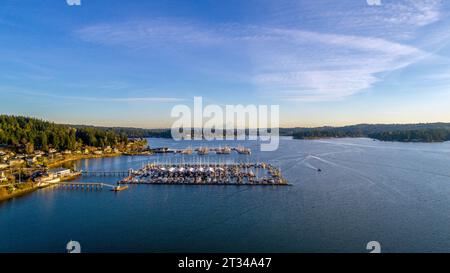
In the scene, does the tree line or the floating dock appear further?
the tree line

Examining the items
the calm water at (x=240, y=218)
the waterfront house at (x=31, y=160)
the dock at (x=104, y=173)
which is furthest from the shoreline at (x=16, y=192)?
the waterfront house at (x=31, y=160)

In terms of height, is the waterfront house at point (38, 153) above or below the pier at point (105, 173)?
above

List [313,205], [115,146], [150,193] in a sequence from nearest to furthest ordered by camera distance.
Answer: [313,205]
[150,193]
[115,146]

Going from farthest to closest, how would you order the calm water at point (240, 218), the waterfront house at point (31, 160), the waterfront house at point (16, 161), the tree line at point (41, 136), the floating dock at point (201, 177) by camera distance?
the tree line at point (41, 136)
the waterfront house at point (31, 160)
the waterfront house at point (16, 161)
the floating dock at point (201, 177)
the calm water at point (240, 218)

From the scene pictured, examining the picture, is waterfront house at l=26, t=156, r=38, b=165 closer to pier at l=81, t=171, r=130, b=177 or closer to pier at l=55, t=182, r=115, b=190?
pier at l=81, t=171, r=130, b=177

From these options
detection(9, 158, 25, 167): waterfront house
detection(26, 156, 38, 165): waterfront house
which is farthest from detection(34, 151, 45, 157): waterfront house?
detection(9, 158, 25, 167): waterfront house

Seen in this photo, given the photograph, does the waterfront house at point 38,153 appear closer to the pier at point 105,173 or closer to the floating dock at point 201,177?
the pier at point 105,173

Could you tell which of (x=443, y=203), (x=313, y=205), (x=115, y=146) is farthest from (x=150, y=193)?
(x=115, y=146)

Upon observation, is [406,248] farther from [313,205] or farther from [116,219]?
[116,219]

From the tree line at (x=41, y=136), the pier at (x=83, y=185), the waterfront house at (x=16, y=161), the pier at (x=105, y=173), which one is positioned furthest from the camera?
the tree line at (x=41, y=136)
